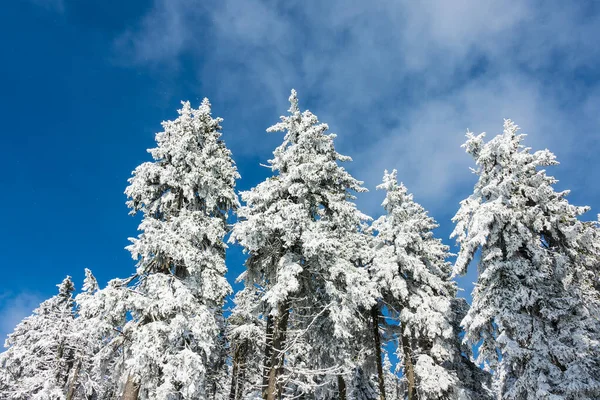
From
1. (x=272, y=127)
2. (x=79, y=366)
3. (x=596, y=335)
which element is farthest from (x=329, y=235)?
(x=79, y=366)

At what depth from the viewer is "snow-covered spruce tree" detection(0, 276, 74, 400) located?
23.8 m

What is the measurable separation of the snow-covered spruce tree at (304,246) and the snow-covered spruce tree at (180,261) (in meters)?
1.96

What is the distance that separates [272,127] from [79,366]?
20767mm

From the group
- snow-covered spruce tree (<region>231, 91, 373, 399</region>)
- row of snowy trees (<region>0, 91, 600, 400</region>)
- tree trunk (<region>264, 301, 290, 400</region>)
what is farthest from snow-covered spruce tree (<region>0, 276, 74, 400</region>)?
tree trunk (<region>264, 301, 290, 400</region>)

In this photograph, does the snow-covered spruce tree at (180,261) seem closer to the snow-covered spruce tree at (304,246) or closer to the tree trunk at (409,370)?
the snow-covered spruce tree at (304,246)

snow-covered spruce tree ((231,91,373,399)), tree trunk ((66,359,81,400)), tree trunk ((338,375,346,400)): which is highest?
snow-covered spruce tree ((231,91,373,399))

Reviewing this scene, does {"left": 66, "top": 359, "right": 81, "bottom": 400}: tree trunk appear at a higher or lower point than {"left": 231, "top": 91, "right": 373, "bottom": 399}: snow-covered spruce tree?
lower

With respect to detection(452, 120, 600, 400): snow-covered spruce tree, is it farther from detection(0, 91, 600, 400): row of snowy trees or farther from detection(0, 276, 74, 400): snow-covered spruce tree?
detection(0, 276, 74, 400): snow-covered spruce tree

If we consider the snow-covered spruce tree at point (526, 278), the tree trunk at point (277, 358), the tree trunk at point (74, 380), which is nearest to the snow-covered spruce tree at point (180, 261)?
the tree trunk at point (277, 358)

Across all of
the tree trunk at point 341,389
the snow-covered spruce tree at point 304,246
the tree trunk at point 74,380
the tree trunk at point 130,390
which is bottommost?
the tree trunk at point 130,390

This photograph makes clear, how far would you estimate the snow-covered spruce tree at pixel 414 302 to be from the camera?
58.3 ft

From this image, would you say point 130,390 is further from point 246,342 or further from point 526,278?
point 526,278

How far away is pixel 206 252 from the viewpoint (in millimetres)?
14781

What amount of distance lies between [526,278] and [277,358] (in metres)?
10.8
